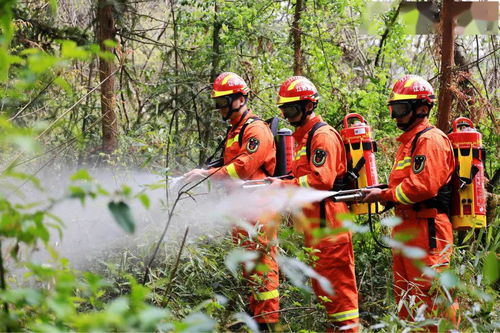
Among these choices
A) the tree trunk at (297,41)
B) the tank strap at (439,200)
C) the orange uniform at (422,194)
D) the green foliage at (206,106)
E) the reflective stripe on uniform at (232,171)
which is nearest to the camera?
the green foliage at (206,106)

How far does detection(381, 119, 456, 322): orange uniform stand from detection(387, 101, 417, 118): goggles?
193 millimetres

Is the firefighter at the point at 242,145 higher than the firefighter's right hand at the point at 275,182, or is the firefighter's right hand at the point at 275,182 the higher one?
the firefighter at the point at 242,145

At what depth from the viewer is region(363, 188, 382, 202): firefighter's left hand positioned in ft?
16.7

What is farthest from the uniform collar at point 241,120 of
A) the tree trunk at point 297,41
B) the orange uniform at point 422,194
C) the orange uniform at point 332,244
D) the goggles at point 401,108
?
the tree trunk at point 297,41

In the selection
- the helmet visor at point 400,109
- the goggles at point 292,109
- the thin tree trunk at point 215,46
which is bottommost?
the helmet visor at point 400,109

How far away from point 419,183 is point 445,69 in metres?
2.22

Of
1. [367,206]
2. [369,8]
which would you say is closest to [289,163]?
[367,206]

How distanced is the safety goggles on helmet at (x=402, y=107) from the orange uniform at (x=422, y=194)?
193 mm

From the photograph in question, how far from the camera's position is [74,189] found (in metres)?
1.54

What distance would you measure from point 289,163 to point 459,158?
1.88m

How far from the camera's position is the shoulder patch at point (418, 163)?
4.79m

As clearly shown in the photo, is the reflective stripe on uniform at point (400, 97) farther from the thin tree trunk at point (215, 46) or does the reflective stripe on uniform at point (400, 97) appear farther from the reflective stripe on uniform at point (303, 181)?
the thin tree trunk at point (215, 46)

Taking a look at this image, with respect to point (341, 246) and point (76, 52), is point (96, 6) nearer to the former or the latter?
point (341, 246)

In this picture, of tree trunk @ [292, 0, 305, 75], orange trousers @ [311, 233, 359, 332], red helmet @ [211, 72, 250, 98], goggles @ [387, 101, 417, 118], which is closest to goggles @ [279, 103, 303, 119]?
red helmet @ [211, 72, 250, 98]
